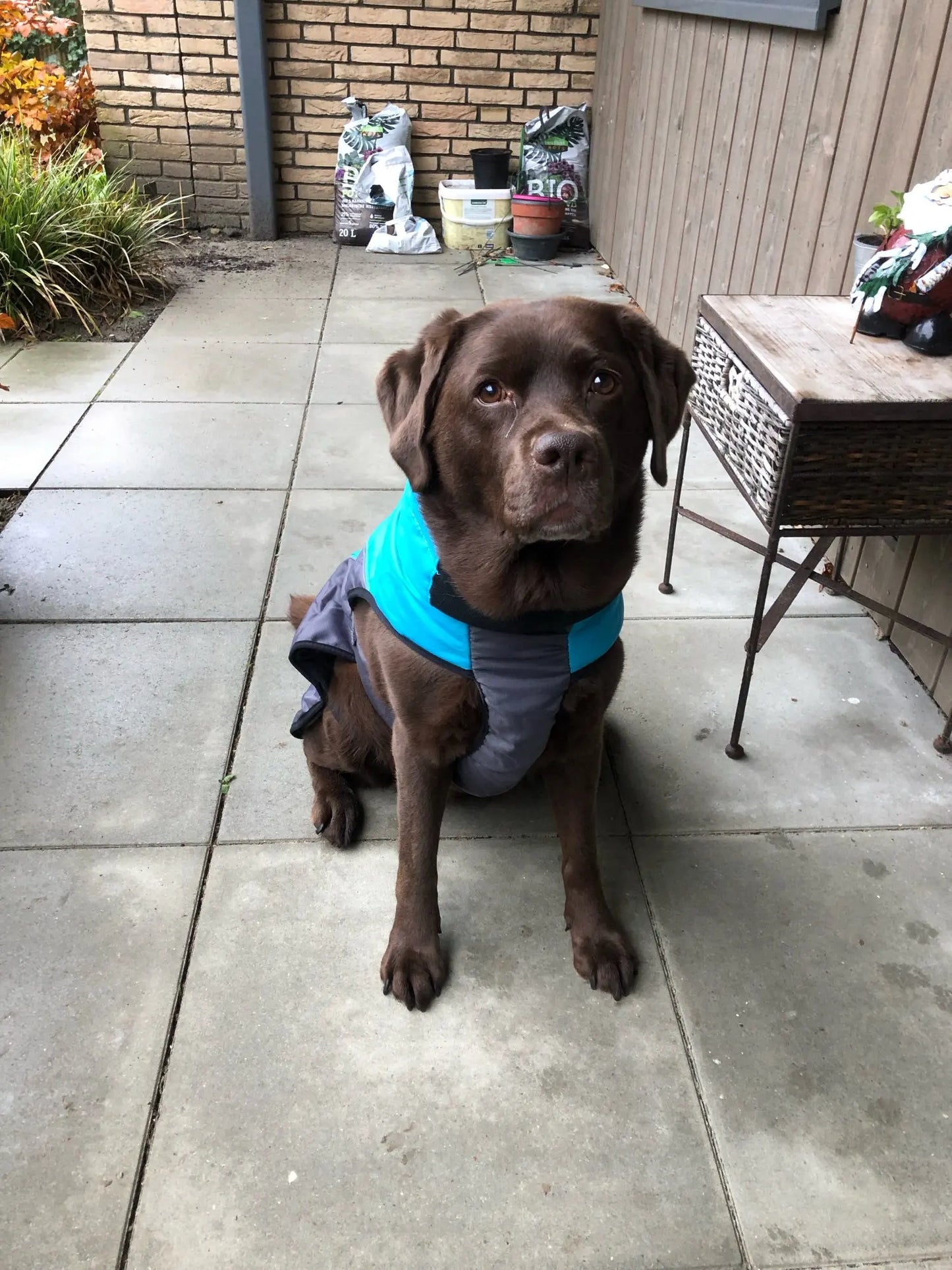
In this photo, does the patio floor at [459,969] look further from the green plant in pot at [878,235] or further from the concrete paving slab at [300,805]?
the green plant in pot at [878,235]

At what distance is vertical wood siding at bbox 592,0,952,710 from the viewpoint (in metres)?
2.79

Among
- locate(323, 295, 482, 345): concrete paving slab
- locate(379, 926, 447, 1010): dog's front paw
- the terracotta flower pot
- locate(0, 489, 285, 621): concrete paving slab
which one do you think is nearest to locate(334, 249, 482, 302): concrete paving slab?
locate(323, 295, 482, 345): concrete paving slab

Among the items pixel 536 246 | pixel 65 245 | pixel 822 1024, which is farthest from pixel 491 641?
pixel 536 246

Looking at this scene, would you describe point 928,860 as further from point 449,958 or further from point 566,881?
point 449,958

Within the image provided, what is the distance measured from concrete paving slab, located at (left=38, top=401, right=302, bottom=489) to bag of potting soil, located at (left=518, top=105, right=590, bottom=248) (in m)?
3.66

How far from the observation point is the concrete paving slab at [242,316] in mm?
5496

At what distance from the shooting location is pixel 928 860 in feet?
7.44

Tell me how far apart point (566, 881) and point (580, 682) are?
1.61 ft

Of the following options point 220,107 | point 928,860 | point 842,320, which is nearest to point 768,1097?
point 928,860

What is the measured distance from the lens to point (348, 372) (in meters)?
5.04

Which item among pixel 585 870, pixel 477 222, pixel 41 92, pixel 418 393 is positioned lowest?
pixel 585 870

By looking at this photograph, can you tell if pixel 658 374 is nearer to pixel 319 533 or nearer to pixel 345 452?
pixel 319 533

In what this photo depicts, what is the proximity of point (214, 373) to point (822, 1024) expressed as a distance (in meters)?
4.32

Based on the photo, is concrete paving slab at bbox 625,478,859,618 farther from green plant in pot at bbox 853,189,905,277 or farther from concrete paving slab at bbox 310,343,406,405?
concrete paving slab at bbox 310,343,406,405
